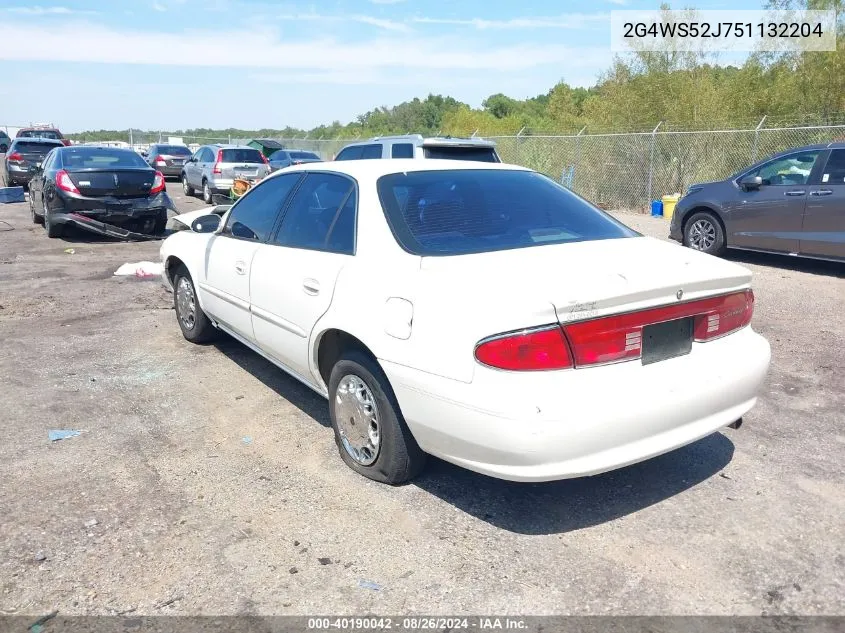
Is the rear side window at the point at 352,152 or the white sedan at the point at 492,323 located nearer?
the white sedan at the point at 492,323

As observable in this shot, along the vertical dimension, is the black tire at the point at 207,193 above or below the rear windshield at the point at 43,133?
below

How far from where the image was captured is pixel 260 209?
480 cm

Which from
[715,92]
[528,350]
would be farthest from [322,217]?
[715,92]

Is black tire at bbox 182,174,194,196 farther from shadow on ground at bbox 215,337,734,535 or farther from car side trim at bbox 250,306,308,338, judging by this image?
shadow on ground at bbox 215,337,734,535

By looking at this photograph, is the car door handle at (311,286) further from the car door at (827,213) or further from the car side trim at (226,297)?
→ the car door at (827,213)

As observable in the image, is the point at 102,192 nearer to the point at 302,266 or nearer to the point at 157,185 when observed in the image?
the point at 157,185

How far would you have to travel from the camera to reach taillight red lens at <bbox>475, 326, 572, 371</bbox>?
2797 mm

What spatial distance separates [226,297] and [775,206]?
304 inches

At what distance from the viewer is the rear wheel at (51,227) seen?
1138 cm

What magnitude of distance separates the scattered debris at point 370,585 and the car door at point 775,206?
27.7 feet

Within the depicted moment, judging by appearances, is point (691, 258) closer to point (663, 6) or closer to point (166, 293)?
point (166, 293)

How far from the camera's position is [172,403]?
4.77 metres

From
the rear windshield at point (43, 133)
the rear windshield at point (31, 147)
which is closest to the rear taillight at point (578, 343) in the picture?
the rear windshield at point (31, 147)

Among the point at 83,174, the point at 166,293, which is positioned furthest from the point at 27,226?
the point at 166,293
